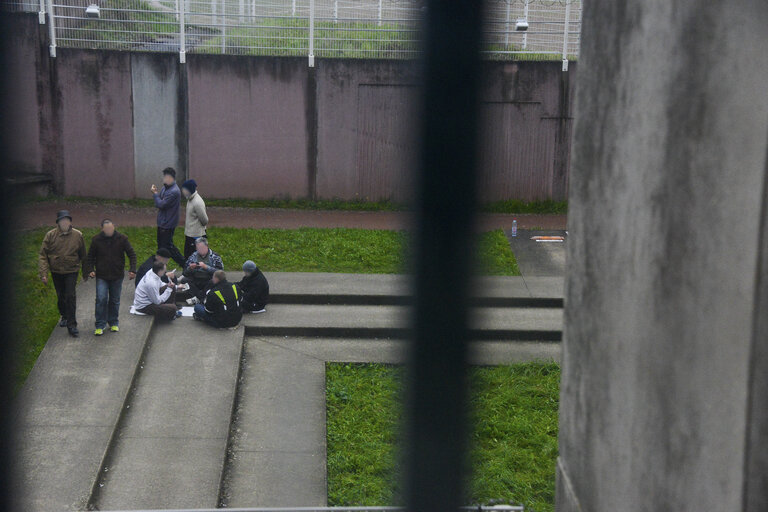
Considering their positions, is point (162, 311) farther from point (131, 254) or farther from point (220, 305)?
point (131, 254)

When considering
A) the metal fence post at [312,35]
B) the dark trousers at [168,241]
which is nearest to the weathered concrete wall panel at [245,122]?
the metal fence post at [312,35]

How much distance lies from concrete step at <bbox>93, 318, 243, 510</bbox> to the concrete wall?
588 centimetres

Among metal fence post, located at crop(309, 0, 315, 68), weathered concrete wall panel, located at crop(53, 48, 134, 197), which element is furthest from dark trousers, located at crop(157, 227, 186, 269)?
metal fence post, located at crop(309, 0, 315, 68)

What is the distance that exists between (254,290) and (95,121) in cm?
647

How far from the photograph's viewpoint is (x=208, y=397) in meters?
8.12

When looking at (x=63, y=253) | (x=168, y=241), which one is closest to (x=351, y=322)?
(x=168, y=241)

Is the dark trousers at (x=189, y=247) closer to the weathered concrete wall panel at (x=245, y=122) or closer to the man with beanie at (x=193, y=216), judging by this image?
the man with beanie at (x=193, y=216)

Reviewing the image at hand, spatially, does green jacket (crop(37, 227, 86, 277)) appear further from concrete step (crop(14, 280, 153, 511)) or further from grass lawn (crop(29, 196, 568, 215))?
grass lawn (crop(29, 196, 568, 215))

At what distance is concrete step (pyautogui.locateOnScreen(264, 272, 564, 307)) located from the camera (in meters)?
10.4

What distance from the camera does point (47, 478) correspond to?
6.63 meters

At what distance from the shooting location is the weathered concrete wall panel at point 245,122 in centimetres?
1470

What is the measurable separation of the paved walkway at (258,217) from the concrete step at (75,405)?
3.81m

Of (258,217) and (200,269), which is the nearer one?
(200,269)

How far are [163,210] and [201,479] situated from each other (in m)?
4.29
